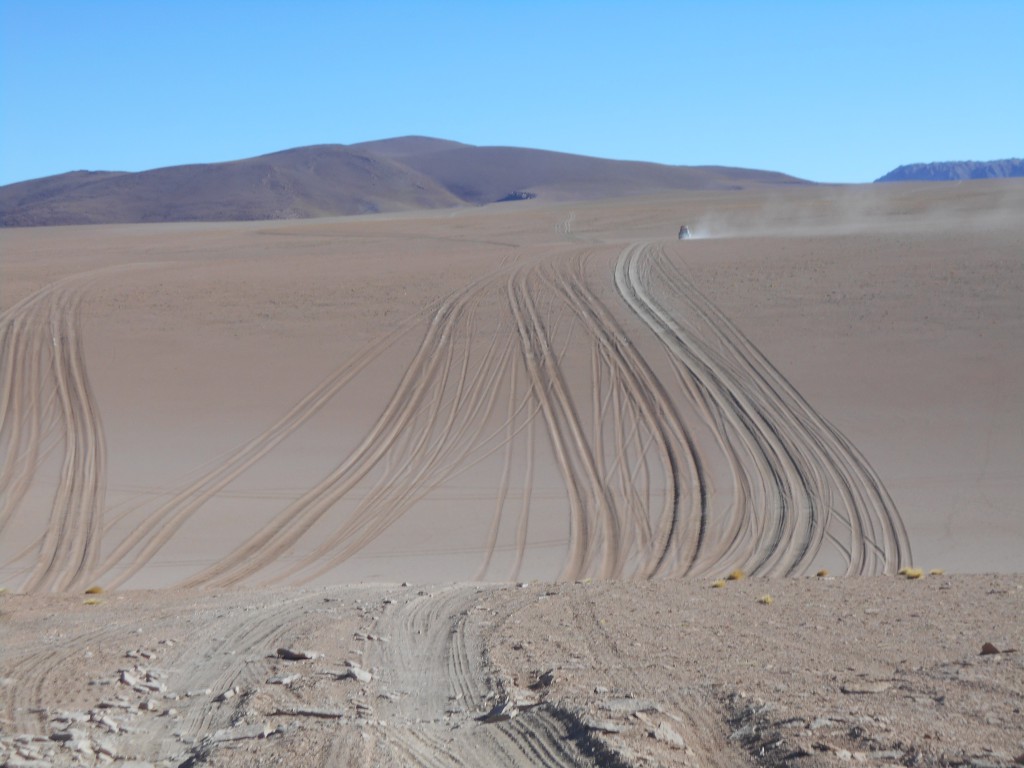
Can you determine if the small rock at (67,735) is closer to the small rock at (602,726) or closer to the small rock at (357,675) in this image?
the small rock at (357,675)

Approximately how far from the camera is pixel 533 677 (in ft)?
20.5

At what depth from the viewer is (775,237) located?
1303 inches

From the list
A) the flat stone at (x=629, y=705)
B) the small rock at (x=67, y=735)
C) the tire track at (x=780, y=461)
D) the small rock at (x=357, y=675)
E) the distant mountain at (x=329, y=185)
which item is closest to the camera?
the flat stone at (x=629, y=705)

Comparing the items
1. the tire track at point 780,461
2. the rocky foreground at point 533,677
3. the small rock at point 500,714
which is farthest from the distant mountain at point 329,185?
the small rock at point 500,714

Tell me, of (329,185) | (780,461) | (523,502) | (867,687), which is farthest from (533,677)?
(329,185)

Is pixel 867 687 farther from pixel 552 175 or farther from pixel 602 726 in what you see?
pixel 552 175

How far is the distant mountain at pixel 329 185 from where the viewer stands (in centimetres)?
10769

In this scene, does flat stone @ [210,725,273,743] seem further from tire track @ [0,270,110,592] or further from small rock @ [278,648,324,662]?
tire track @ [0,270,110,592]

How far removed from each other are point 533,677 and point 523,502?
8.28 m

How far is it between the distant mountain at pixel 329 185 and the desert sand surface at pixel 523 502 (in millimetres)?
78517

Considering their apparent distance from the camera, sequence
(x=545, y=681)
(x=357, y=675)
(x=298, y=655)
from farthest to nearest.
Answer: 1. (x=298, y=655)
2. (x=357, y=675)
3. (x=545, y=681)

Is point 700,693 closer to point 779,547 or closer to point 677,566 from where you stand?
point 677,566

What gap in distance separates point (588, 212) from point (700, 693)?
52.6 metres

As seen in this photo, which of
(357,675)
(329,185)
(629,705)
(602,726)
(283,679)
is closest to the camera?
(602,726)
